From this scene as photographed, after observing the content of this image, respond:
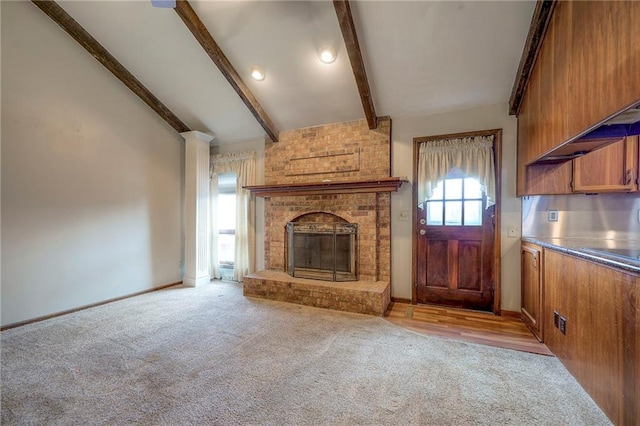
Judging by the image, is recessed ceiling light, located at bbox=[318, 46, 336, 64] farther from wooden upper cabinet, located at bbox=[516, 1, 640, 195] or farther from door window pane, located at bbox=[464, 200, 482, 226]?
door window pane, located at bbox=[464, 200, 482, 226]

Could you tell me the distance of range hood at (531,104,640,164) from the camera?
153cm

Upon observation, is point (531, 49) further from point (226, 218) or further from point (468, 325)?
point (226, 218)

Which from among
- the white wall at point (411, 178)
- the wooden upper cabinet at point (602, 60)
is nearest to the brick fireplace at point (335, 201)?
the white wall at point (411, 178)

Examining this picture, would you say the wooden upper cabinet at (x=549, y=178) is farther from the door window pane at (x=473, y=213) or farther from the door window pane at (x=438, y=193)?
the door window pane at (x=438, y=193)

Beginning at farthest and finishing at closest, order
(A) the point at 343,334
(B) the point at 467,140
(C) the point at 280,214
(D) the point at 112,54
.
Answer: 1. (C) the point at 280,214
2. (D) the point at 112,54
3. (B) the point at 467,140
4. (A) the point at 343,334

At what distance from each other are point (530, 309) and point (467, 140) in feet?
6.54

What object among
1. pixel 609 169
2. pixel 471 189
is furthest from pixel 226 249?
pixel 609 169

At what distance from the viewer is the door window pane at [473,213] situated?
3.17 m

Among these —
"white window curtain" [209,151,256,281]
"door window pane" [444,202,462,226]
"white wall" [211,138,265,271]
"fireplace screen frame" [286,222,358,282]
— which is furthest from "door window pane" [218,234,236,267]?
"door window pane" [444,202,462,226]

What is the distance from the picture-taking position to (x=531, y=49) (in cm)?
243

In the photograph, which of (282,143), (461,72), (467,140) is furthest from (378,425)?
(282,143)

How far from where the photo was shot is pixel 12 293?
2.74 meters

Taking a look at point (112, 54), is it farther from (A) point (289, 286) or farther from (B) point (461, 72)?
(B) point (461, 72)

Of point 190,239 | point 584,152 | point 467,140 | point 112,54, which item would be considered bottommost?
point 190,239
